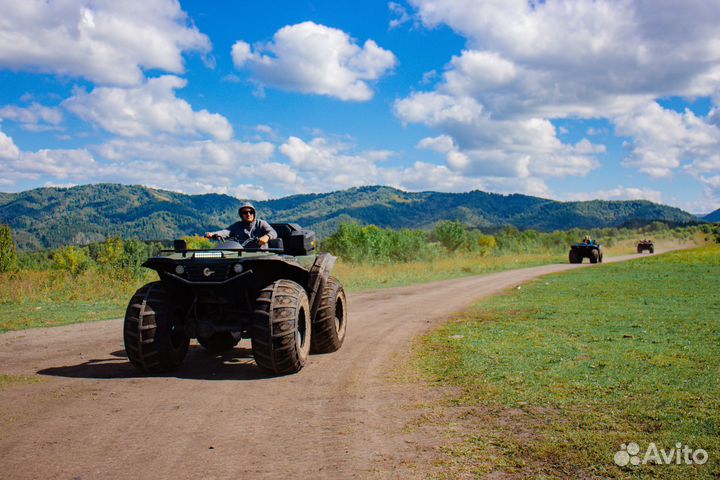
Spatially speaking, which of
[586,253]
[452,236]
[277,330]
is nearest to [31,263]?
[277,330]

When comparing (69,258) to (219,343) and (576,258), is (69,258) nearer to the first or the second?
(219,343)

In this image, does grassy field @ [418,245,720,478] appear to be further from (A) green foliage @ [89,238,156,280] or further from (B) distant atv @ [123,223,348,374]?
(A) green foliage @ [89,238,156,280]

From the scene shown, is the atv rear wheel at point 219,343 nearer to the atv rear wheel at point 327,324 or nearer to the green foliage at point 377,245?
the atv rear wheel at point 327,324

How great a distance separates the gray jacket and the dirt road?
6.74ft

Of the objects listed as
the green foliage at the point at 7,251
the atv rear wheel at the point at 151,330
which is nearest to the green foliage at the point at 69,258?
the green foliage at the point at 7,251

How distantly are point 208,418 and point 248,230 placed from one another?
4.31 m

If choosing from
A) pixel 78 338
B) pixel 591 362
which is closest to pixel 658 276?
pixel 591 362

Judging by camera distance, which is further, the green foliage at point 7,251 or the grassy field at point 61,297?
the green foliage at point 7,251

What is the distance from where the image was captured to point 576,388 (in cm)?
641

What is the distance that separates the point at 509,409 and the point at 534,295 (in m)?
13.7

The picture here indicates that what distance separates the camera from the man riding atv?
8984mm

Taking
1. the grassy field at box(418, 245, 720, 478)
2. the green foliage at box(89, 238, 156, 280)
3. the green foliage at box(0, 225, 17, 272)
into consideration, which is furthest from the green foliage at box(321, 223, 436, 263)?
the grassy field at box(418, 245, 720, 478)

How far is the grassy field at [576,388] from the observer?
174 inches

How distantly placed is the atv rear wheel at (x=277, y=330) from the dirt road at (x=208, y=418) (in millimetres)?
245
